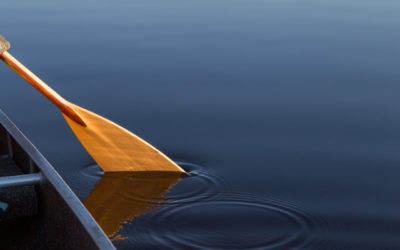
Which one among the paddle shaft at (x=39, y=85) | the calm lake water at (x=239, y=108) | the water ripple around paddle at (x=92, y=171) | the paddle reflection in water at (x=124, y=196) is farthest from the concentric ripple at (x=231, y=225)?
the paddle shaft at (x=39, y=85)

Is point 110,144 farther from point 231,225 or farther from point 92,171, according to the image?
point 231,225

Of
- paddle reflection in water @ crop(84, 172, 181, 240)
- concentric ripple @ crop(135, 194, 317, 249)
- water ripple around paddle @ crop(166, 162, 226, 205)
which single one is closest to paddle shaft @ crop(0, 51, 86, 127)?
paddle reflection in water @ crop(84, 172, 181, 240)

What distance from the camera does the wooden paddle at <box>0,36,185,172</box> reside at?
329 cm

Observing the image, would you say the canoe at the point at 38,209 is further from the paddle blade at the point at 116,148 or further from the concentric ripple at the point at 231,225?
the paddle blade at the point at 116,148

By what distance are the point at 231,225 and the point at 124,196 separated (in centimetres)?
62

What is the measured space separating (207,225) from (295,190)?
62 centimetres

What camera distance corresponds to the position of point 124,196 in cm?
306

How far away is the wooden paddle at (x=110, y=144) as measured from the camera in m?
3.29

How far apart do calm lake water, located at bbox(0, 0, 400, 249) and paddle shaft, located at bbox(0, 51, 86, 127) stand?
29 centimetres

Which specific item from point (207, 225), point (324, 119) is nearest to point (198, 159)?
point (207, 225)

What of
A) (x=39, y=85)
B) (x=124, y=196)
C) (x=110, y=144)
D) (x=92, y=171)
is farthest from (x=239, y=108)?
(x=39, y=85)

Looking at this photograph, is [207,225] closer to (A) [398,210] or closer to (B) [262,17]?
(A) [398,210]

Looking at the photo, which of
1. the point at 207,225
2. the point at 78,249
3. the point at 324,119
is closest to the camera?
the point at 78,249

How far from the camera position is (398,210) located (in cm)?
289
